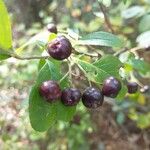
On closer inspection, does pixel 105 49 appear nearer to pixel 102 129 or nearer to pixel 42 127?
pixel 102 129

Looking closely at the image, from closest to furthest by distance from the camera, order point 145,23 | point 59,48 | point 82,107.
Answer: point 59,48 < point 145,23 < point 82,107

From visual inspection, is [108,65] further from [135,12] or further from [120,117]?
[120,117]

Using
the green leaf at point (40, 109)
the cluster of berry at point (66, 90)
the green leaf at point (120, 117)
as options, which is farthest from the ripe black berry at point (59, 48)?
the green leaf at point (120, 117)

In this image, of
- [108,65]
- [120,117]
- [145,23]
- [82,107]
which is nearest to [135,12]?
[145,23]

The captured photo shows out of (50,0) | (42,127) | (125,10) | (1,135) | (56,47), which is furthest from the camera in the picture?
(50,0)

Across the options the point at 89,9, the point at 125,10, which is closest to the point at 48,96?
the point at 125,10

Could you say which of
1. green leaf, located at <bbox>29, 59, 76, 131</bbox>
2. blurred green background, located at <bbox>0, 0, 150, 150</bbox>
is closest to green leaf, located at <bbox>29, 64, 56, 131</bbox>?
green leaf, located at <bbox>29, 59, 76, 131</bbox>
